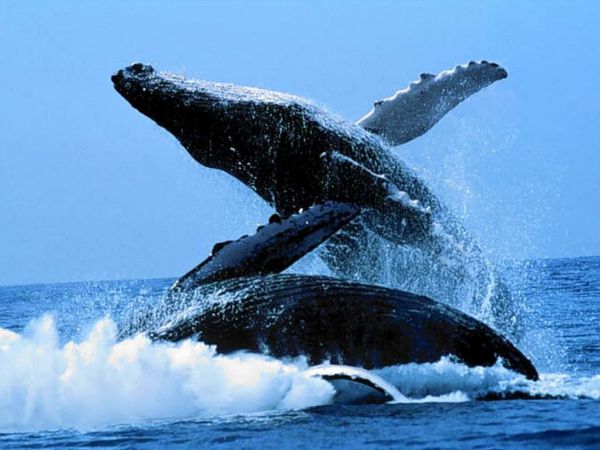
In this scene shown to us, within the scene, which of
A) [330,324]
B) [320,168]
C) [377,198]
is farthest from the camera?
[320,168]

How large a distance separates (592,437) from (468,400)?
174 centimetres

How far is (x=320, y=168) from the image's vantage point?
10.9m

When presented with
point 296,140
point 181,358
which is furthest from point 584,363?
point 181,358

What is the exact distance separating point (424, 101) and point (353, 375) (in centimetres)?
485

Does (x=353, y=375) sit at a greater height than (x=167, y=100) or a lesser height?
lesser

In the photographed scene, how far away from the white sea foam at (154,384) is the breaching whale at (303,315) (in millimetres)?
141

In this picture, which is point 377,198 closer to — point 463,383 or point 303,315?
point 303,315

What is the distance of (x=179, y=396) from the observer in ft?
28.5

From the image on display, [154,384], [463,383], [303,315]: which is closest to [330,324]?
[303,315]

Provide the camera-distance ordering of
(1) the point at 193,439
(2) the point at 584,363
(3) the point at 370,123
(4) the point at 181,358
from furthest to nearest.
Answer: (2) the point at 584,363 → (3) the point at 370,123 → (4) the point at 181,358 → (1) the point at 193,439

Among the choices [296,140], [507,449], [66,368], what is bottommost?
[507,449]

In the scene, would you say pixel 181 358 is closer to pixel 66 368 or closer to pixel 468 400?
pixel 66 368

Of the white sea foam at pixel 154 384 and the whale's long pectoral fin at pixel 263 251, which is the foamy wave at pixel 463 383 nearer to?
the white sea foam at pixel 154 384

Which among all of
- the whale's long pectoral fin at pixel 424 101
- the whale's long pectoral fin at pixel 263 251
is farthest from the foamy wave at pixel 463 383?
the whale's long pectoral fin at pixel 424 101
